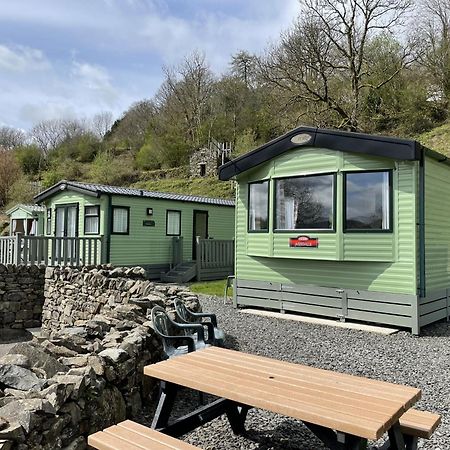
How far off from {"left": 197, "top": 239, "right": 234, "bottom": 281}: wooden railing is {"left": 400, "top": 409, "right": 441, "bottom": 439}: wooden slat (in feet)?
40.4

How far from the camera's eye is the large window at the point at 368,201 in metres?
7.26

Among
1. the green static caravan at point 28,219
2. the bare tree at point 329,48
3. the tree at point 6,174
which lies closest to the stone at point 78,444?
the green static caravan at point 28,219

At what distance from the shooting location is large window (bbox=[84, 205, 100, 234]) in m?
13.8

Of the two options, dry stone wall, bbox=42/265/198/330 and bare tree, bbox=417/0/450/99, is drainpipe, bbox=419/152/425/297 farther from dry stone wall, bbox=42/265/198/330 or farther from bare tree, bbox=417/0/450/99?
bare tree, bbox=417/0/450/99

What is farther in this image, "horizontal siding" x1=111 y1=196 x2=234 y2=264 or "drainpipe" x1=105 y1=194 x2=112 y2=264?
"horizontal siding" x1=111 y1=196 x2=234 y2=264

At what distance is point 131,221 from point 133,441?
12.3m

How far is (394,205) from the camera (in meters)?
7.18

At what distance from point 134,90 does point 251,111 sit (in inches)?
816

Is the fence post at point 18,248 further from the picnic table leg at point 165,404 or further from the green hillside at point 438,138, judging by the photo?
the green hillside at point 438,138

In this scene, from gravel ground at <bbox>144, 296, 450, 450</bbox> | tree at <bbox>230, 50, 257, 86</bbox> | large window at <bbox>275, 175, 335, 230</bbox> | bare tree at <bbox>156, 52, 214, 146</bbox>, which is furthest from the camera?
bare tree at <bbox>156, 52, 214, 146</bbox>

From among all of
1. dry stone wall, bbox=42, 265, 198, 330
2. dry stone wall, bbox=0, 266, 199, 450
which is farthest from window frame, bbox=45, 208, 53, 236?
dry stone wall, bbox=0, 266, 199, 450

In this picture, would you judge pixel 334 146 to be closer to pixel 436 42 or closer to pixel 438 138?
pixel 438 138

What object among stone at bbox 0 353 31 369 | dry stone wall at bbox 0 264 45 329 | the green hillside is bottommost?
dry stone wall at bbox 0 264 45 329

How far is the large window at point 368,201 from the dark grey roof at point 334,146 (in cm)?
45
